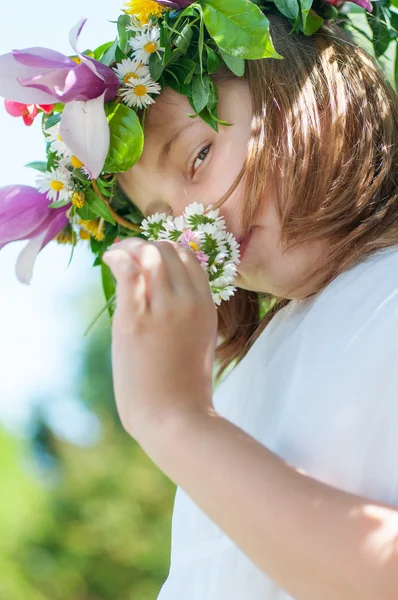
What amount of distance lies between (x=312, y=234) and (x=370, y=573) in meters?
0.71

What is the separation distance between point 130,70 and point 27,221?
421 mm

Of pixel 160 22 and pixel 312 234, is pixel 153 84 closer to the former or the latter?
pixel 160 22

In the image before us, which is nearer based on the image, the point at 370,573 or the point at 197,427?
the point at 370,573

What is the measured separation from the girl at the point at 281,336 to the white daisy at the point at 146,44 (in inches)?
3.8

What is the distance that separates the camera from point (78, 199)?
6.09 feet

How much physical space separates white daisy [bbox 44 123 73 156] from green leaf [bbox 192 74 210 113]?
29 cm

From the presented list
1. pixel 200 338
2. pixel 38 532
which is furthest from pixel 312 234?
pixel 38 532

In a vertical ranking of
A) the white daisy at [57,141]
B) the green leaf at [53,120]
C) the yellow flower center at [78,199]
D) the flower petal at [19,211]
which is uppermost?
the green leaf at [53,120]

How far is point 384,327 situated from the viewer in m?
1.29

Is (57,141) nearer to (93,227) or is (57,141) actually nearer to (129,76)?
(129,76)

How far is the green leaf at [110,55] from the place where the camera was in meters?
1.78

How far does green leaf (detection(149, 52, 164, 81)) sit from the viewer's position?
1709 mm

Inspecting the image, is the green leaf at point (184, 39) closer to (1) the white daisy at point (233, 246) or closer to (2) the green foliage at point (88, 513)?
(1) the white daisy at point (233, 246)

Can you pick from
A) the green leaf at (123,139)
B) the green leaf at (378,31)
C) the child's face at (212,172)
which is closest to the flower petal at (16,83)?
the green leaf at (123,139)
